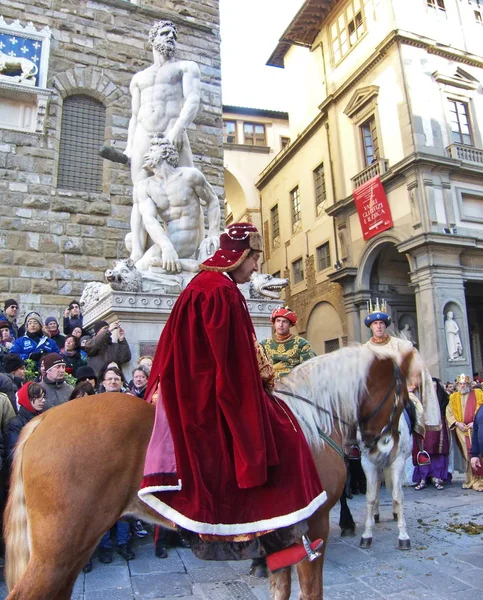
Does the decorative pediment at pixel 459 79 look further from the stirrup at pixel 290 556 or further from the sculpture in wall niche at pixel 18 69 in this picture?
the stirrup at pixel 290 556

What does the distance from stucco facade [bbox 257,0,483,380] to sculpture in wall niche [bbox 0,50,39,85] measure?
1282cm

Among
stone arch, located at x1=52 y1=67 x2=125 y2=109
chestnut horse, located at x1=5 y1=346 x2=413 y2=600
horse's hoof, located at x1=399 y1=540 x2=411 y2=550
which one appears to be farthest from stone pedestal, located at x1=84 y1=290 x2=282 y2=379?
stone arch, located at x1=52 y1=67 x2=125 y2=109

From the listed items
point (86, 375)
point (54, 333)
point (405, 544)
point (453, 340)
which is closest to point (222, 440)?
point (405, 544)

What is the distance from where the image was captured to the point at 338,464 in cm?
276

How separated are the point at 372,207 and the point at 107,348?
16.0 m

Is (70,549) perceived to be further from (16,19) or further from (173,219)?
(16,19)

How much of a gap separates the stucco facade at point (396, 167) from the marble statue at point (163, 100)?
11.0m

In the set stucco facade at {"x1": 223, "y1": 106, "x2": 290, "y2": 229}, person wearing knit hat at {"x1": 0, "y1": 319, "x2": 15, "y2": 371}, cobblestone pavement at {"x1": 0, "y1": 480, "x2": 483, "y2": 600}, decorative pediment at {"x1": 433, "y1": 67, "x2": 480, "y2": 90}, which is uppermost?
stucco facade at {"x1": 223, "y1": 106, "x2": 290, "y2": 229}

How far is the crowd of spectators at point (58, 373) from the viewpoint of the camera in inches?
158

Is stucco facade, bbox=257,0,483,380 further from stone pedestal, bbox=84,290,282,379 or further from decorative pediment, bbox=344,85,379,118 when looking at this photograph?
stone pedestal, bbox=84,290,282,379

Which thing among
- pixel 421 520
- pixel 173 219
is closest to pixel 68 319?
pixel 173 219

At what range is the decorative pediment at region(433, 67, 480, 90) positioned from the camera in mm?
19028

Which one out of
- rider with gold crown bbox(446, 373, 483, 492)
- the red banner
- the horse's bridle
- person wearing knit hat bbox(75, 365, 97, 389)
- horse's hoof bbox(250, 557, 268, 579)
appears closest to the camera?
the horse's bridle

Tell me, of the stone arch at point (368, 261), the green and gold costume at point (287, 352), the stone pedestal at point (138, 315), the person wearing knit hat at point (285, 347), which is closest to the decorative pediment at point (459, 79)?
the stone arch at point (368, 261)
